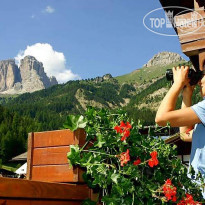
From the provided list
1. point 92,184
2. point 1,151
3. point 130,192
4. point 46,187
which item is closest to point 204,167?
point 130,192

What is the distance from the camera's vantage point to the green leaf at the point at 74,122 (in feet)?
6.89

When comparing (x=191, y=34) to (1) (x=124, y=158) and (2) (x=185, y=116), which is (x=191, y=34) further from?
(1) (x=124, y=158)

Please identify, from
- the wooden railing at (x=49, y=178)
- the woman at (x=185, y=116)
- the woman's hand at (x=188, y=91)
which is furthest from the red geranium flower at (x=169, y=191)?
the woman's hand at (x=188, y=91)

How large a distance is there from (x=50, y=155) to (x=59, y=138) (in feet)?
0.55

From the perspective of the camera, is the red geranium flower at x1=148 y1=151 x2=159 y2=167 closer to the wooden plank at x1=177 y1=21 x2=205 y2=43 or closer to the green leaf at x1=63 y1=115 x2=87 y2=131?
the green leaf at x1=63 y1=115 x2=87 y2=131

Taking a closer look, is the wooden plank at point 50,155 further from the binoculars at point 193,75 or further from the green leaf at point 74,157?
the binoculars at point 193,75

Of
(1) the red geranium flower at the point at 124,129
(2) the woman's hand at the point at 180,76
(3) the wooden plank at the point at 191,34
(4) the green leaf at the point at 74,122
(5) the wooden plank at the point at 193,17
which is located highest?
(5) the wooden plank at the point at 193,17

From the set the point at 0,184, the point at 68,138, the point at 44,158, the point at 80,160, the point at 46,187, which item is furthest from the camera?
the point at 44,158

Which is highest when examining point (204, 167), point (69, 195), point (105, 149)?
point (105, 149)

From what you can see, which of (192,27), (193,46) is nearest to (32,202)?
(193,46)

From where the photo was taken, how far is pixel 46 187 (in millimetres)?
1810

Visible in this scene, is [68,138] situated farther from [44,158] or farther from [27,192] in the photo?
[27,192]

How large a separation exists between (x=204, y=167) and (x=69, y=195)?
3.17ft

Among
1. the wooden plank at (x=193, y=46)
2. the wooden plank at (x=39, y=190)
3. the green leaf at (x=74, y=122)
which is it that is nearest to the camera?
the wooden plank at (x=39, y=190)
